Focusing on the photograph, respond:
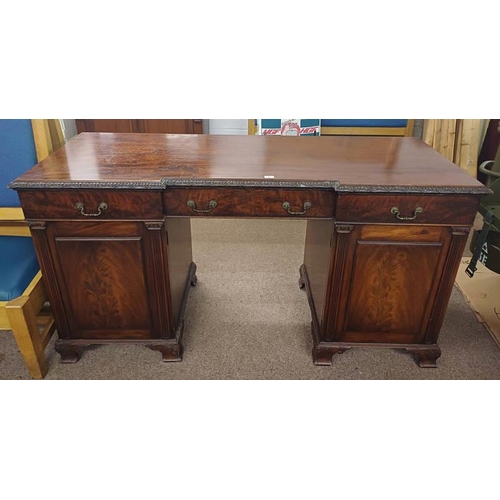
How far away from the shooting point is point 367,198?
1388mm

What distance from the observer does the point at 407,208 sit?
1.40 m

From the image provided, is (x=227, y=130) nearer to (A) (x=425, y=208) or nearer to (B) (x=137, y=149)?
(B) (x=137, y=149)

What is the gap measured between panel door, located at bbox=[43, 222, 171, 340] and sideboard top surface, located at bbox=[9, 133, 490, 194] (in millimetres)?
176

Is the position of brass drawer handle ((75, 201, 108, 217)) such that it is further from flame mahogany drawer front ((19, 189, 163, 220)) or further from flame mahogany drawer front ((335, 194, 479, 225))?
flame mahogany drawer front ((335, 194, 479, 225))

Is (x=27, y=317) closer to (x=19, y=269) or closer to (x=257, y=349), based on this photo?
(x=19, y=269)

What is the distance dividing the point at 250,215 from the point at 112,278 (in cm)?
59

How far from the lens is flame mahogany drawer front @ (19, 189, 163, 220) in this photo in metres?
1.39

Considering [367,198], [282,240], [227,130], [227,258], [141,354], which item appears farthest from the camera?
[227,130]

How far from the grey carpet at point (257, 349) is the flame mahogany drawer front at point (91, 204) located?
69 centimetres

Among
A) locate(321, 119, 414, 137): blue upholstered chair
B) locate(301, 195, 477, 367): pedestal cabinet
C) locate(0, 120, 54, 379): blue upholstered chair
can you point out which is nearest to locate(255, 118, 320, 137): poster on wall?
locate(321, 119, 414, 137): blue upholstered chair

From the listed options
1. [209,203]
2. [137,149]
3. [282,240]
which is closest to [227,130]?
[282,240]

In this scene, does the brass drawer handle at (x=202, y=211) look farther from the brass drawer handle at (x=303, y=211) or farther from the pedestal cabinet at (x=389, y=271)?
the pedestal cabinet at (x=389, y=271)

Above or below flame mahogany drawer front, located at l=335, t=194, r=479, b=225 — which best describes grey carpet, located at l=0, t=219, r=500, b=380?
below

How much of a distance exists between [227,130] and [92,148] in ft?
6.40
